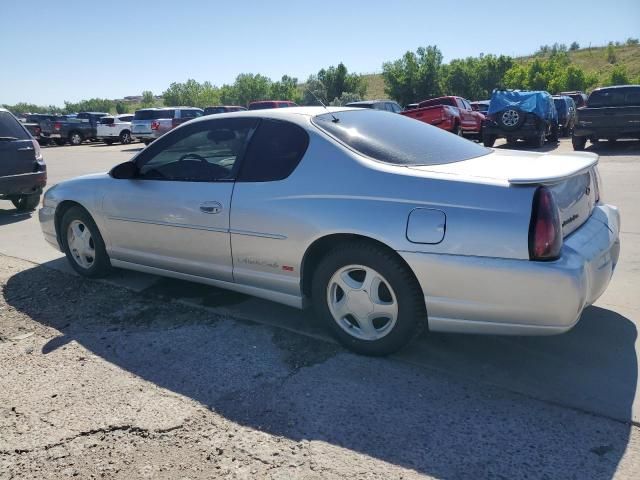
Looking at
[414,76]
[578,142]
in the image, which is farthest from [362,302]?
[414,76]

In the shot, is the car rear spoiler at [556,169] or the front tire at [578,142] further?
the front tire at [578,142]

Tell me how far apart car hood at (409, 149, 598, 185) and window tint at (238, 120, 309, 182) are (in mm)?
829

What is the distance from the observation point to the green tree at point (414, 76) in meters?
49.4

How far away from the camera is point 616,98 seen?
47.7 ft

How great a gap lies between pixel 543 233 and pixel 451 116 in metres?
17.0

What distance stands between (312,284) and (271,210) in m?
0.56

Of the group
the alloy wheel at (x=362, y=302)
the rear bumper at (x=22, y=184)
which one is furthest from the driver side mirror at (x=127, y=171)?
the rear bumper at (x=22, y=184)

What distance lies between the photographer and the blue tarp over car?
52.4 feet

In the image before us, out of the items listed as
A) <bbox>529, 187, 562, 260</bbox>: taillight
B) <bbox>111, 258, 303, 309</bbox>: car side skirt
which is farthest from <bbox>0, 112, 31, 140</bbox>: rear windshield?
<bbox>529, 187, 562, 260</bbox>: taillight

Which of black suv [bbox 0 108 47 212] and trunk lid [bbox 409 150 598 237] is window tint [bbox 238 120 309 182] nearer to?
trunk lid [bbox 409 150 598 237]

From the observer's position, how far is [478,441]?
255 centimetres

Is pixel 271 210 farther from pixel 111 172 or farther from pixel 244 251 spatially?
pixel 111 172

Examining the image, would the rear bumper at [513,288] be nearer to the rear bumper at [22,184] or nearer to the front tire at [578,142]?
the rear bumper at [22,184]

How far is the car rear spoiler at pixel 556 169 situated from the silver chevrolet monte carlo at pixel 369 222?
15 millimetres
